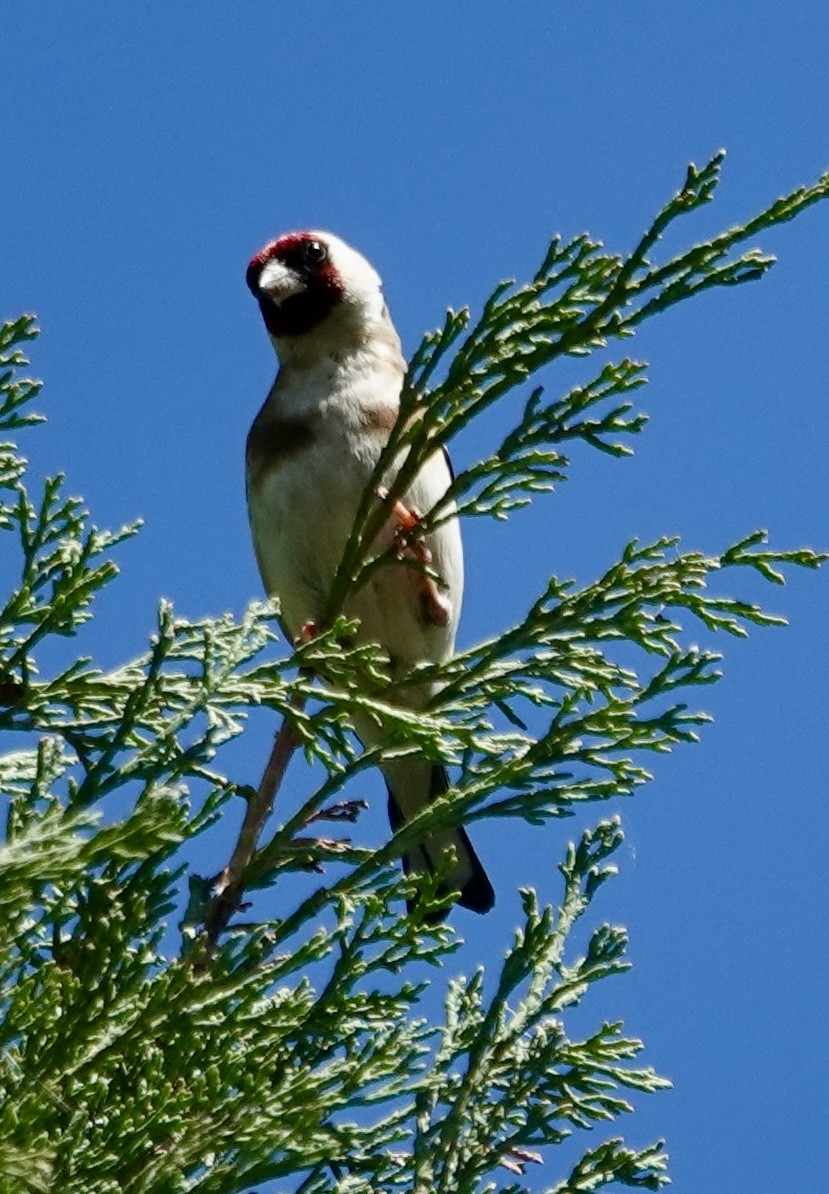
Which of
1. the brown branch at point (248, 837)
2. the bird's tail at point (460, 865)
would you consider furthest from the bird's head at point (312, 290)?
the brown branch at point (248, 837)

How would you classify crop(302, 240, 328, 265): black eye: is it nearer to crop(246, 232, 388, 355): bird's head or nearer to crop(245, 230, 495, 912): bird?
crop(246, 232, 388, 355): bird's head

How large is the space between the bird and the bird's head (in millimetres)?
12

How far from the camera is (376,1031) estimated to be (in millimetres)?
2535

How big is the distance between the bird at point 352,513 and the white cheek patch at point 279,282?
6.4 inches

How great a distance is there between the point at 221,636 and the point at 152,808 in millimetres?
707

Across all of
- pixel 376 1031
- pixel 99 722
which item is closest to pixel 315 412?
pixel 99 722

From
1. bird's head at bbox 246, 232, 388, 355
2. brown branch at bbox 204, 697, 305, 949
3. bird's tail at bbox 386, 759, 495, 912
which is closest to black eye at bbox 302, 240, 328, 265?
bird's head at bbox 246, 232, 388, 355

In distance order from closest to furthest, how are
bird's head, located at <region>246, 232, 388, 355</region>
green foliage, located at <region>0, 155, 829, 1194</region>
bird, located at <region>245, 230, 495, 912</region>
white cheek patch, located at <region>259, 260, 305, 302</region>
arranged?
green foliage, located at <region>0, 155, 829, 1194</region>, bird, located at <region>245, 230, 495, 912</region>, bird's head, located at <region>246, 232, 388, 355</region>, white cheek patch, located at <region>259, 260, 305, 302</region>

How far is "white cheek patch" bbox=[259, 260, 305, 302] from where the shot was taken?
4957 millimetres

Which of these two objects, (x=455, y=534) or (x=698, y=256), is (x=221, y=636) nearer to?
(x=698, y=256)

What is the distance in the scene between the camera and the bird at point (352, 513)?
4.19 m

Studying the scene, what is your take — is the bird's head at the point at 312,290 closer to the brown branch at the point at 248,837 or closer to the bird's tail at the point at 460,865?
the bird's tail at the point at 460,865

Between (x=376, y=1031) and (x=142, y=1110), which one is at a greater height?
(x=376, y=1031)

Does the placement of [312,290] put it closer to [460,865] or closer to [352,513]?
[352,513]
